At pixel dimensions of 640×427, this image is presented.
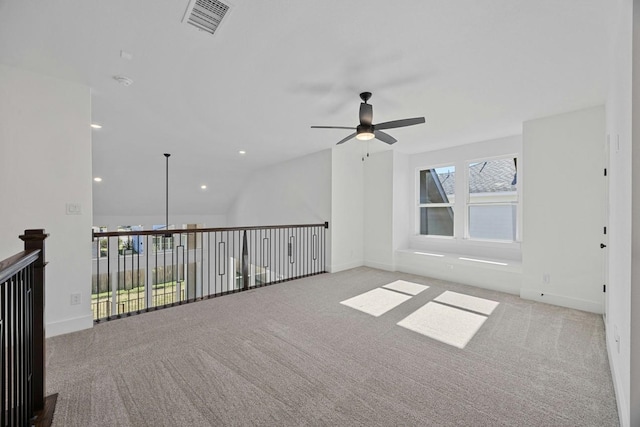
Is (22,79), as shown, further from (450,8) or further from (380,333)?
(380,333)

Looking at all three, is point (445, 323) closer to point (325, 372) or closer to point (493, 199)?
point (325, 372)

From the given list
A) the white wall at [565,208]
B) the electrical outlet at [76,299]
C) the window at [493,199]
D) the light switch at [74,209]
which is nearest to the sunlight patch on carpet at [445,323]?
the white wall at [565,208]

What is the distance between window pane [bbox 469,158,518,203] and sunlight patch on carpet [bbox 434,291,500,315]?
2.00 metres

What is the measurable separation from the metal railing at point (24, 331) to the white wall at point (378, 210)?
507cm

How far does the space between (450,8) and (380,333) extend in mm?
2764

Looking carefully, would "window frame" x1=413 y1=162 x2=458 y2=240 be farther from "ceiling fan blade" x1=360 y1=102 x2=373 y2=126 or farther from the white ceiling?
"ceiling fan blade" x1=360 y1=102 x2=373 y2=126

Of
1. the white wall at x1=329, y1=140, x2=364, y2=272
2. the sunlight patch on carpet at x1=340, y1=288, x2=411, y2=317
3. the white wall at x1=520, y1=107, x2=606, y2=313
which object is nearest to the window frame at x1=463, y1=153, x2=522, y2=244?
the white wall at x1=520, y1=107, x2=606, y2=313

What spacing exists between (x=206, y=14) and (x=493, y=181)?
5046 mm

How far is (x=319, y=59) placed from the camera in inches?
93.0

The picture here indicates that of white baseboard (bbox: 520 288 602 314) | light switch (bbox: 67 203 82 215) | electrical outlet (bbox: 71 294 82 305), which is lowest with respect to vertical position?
white baseboard (bbox: 520 288 602 314)

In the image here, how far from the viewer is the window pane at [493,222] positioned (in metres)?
4.75

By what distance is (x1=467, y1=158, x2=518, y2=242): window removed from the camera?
15.6 feet

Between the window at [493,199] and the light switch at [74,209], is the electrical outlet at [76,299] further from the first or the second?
the window at [493,199]

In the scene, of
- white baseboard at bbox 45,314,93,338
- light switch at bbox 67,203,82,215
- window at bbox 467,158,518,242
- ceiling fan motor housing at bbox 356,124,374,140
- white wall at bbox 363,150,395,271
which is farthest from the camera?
white wall at bbox 363,150,395,271
